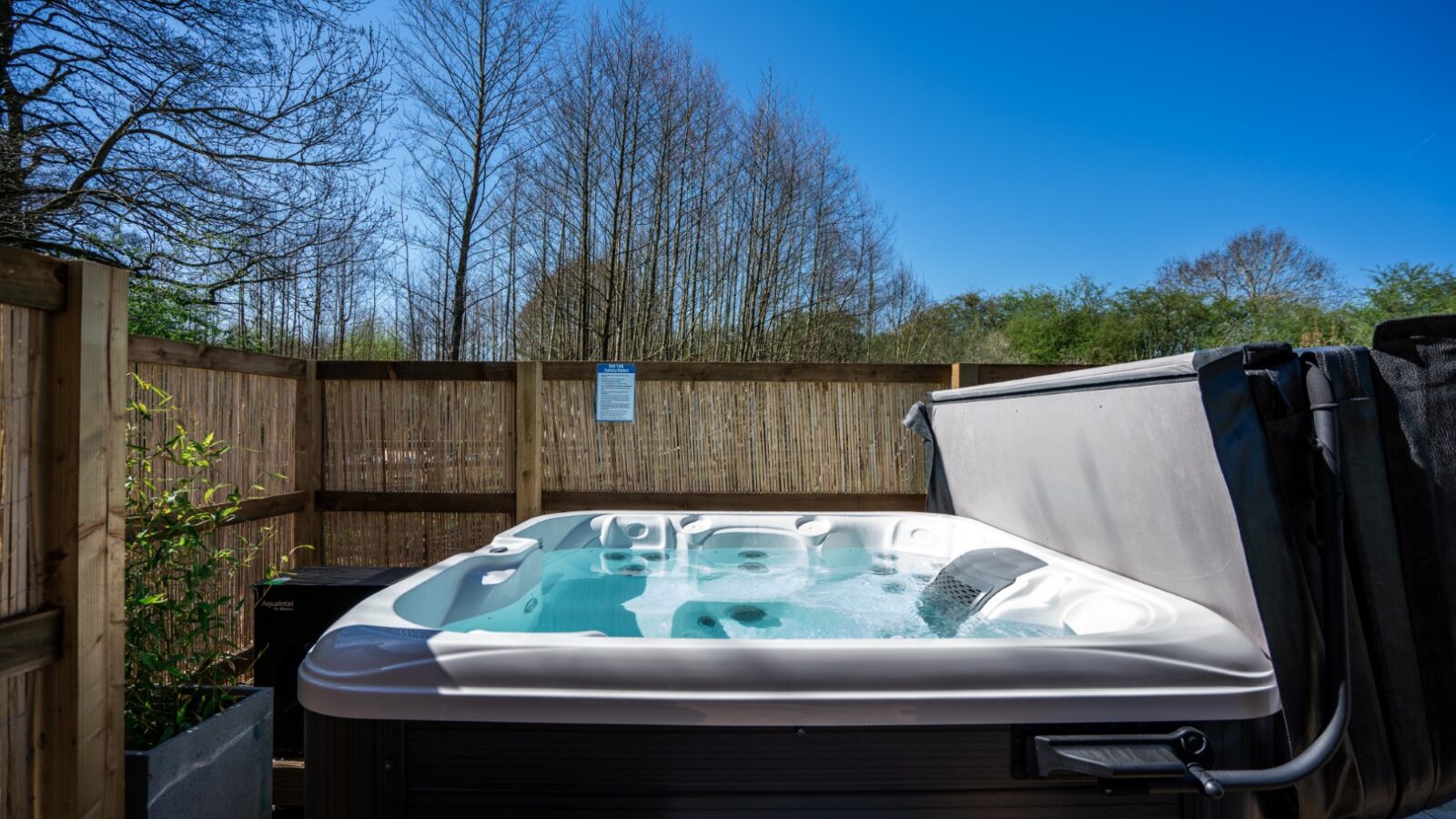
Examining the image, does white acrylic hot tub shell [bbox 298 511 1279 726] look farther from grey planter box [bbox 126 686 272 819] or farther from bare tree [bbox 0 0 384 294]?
bare tree [bbox 0 0 384 294]

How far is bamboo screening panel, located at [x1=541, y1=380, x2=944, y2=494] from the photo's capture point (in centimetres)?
339

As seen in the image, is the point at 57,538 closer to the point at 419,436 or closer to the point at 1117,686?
the point at 1117,686

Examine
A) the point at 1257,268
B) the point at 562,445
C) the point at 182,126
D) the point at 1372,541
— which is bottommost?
the point at 1372,541

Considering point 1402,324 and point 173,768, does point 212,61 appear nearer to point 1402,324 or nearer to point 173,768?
point 173,768

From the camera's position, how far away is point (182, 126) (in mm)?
3881

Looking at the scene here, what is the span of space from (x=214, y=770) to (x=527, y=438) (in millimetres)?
1850

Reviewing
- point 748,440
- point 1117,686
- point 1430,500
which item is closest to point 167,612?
point 1117,686

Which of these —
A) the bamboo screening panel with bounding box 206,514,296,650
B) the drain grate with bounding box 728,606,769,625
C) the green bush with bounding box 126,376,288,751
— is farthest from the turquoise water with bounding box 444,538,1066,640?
the bamboo screening panel with bounding box 206,514,296,650

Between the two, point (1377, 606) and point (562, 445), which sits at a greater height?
point (562, 445)

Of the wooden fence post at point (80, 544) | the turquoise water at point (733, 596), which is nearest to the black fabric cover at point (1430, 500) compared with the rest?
the turquoise water at point (733, 596)

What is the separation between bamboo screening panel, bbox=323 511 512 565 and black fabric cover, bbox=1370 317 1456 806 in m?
3.20

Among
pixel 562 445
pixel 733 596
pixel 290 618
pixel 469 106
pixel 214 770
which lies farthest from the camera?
pixel 469 106

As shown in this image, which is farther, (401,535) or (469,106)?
(469,106)

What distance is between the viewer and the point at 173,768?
1.49 metres
